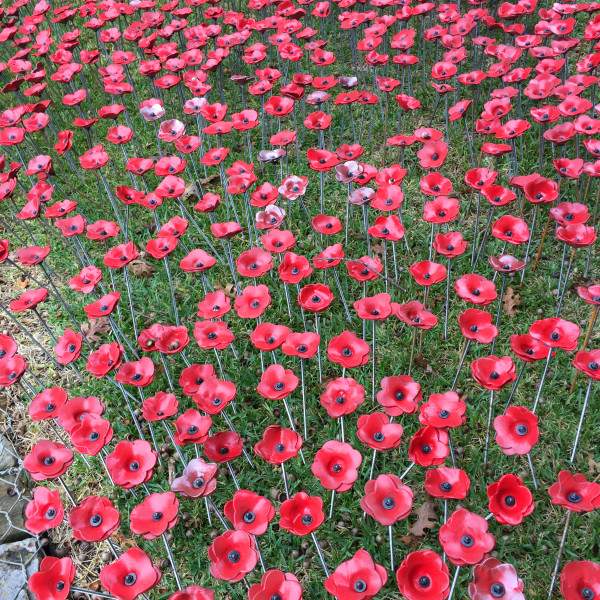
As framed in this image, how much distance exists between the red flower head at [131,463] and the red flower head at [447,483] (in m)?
1.07

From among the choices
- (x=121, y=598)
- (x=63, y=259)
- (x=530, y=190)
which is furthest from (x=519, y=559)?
(x=63, y=259)

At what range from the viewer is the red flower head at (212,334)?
2.52 meters

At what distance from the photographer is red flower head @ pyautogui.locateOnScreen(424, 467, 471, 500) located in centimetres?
202

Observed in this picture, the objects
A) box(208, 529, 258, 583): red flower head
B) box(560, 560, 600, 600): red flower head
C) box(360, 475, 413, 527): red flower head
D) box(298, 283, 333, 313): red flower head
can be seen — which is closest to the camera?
box(560, 560, 600, 600): red flower head

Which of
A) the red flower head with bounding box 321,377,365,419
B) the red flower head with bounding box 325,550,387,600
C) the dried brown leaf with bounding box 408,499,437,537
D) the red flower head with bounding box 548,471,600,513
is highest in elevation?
the red flower head with bounding box 321,377,365,419

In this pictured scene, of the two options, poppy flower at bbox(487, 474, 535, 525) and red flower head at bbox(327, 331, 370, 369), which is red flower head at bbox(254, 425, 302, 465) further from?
poppy flower at bbox(487, 474, 535, 525)

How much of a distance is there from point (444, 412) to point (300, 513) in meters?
0.72

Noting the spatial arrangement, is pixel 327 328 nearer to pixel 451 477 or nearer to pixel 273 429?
pixel 273 429

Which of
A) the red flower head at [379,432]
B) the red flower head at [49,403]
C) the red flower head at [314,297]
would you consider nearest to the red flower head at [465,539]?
the red flower head at [379,432]

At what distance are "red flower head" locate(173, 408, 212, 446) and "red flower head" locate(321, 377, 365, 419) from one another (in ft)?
1.64

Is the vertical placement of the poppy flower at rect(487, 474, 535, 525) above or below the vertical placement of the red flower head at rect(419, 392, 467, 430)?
below

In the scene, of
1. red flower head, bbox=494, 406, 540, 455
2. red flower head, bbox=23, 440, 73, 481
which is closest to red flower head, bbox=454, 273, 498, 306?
red flower head, bbox=494, 406, 540, 455

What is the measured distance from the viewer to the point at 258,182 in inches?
170

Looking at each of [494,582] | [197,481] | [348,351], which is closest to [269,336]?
[348,351]
